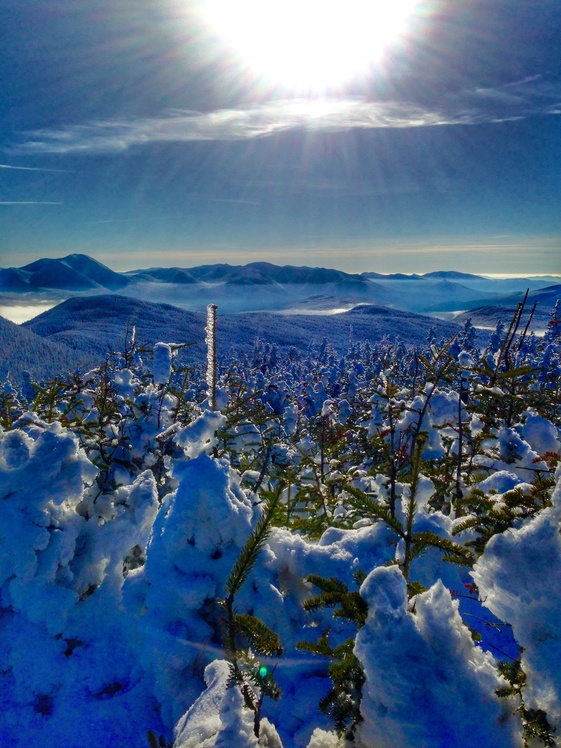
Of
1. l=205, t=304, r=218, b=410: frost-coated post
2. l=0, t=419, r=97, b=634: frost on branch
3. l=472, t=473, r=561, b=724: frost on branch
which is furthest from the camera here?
l=205, t=304, r=218, b=410: frost-coated post

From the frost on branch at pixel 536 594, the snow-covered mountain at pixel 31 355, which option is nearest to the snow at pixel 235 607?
the frost on branch at pixel 536 594

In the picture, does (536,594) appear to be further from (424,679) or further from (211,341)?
(211,341)

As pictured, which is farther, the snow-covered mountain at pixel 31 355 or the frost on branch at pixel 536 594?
the snow-covered mountain at pixel 31 355

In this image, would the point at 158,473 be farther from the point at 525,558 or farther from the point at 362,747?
the point at 525,558

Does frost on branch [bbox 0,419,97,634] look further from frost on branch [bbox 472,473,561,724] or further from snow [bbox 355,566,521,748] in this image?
frost on branch [bbox 472,473,561,724]

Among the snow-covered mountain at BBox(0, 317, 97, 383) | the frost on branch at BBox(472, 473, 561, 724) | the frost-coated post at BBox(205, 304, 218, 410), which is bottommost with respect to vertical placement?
the snow-covered mountain at BBox(0, 317, 97, 383)

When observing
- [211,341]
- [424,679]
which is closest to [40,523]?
[211,341]

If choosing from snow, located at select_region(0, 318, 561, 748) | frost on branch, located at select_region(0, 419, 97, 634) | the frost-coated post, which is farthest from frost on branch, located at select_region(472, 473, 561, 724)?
frost on branch, located at select_region(0, 419, 97, 634)

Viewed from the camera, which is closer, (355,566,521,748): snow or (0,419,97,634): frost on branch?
(355,566,521,748): snow

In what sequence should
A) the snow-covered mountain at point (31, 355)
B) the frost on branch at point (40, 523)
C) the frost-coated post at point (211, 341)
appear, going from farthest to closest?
1. the snow-covered mountain at point (31, 355)
2. the frost-coated post at point (211, 341)
3. the frost on branch at point (40, 523)

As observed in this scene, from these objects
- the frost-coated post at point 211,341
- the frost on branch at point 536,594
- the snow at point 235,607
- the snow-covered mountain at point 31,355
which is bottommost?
the snow-covered mountain at point 31,355

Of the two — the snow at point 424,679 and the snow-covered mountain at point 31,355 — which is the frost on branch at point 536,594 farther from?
the snow-covered mountain at point 31,355

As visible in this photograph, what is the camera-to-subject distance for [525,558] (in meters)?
1.36

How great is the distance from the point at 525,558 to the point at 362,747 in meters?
0.94
